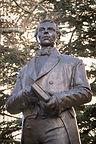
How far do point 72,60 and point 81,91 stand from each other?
0.48m

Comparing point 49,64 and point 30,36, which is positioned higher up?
point 30,36

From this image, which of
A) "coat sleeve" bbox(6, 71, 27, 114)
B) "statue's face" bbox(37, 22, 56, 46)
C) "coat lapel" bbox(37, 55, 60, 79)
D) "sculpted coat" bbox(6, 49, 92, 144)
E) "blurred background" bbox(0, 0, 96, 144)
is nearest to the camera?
"sculpted coat" bbox(6, 49, 92, 144)

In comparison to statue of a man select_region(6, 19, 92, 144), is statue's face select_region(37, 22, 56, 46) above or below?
above

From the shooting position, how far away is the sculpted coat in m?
3.53

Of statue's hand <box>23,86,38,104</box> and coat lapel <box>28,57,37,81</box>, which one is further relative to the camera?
coat lapel <box>28,57,37,81</box>

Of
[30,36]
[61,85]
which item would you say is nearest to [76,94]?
[61,85]

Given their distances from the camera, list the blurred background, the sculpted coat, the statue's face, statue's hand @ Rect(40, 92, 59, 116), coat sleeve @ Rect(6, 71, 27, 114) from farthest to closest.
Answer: the blurred background, the statue's face, coat sleeve @ Rect(6, 71, 27, 114), the sculpted coat, statue's hand @ Rect(40, 92, 59, 116)

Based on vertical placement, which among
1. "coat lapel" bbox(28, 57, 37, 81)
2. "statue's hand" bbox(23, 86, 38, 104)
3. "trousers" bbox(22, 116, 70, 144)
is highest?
"coat lapel" bbox(28, 57, 37, 81)

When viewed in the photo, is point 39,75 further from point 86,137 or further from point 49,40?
point 86,137

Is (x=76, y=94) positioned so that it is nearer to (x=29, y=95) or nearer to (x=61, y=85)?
(x=61, y=85)

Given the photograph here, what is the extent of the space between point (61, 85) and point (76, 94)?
0.78 ft

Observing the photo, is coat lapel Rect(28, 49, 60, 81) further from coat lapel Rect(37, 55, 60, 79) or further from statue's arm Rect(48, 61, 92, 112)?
statue's arm Rect(48, 61, 92, 112)

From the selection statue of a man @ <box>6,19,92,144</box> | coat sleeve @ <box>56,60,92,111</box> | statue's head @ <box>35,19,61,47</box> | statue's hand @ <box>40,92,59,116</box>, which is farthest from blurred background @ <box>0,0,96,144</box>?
statue's hand @ <box>40,92,59,116</box>

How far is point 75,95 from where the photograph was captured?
3.53 m
